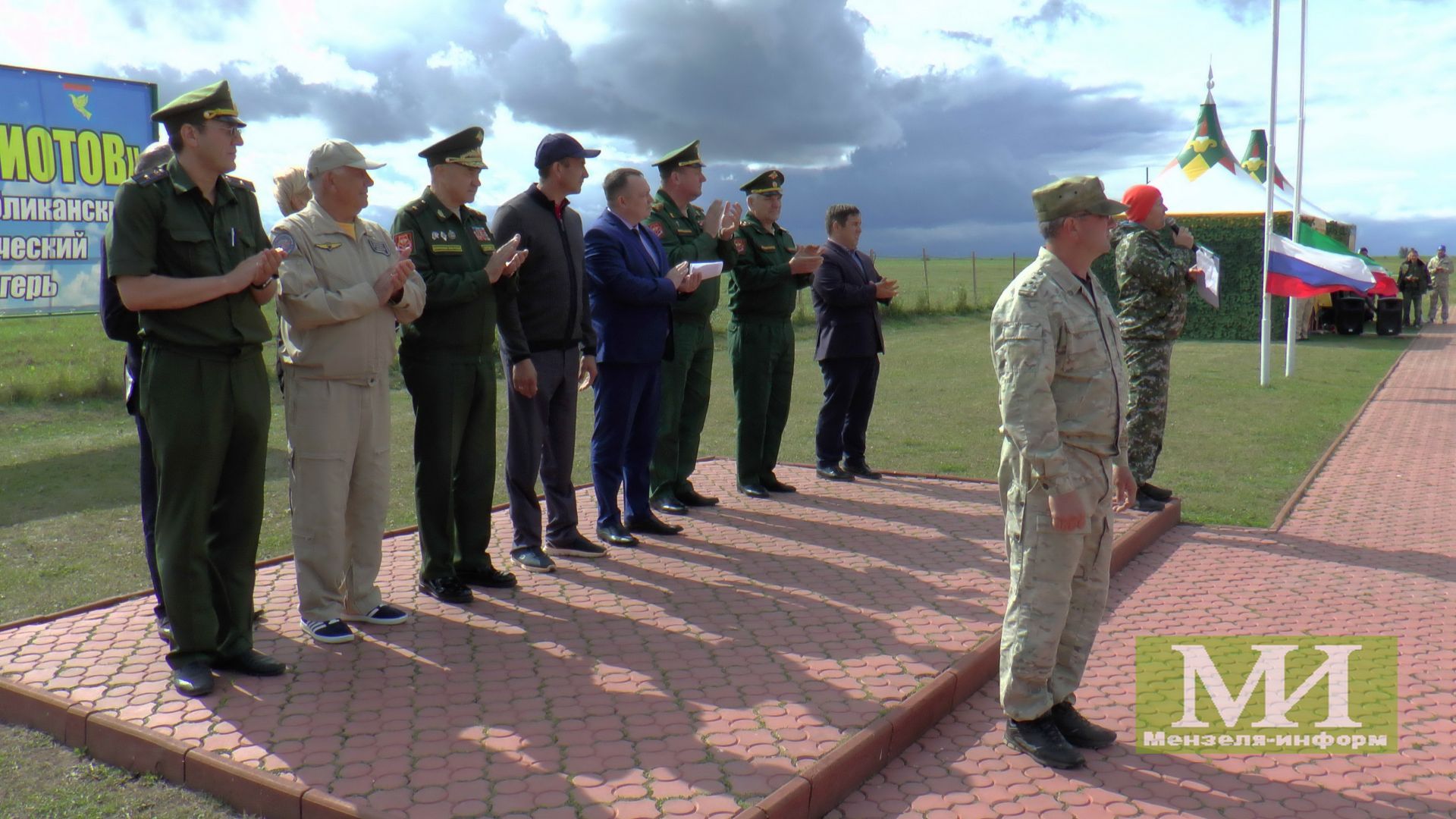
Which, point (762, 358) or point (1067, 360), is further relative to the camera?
point (762, 358)

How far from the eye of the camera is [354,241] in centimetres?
491

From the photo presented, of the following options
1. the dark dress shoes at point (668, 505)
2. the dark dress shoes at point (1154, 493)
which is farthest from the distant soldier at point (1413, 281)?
the dark dress shoes at point (668, 505)

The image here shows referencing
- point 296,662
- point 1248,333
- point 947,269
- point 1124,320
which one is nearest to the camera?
point 296,662

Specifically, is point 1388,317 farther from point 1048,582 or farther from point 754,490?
point 1048,582

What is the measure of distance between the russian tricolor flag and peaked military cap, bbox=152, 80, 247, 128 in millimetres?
14586

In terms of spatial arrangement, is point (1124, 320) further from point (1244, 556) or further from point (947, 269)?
point (947, 269)

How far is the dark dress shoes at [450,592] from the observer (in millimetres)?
5613

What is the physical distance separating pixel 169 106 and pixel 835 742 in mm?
3349

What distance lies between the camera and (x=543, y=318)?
6145 mm

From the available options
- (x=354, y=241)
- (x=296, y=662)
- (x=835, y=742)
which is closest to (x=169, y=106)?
(x=354, y=241)

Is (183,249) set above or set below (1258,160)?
below

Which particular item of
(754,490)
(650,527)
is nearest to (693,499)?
(754,490)

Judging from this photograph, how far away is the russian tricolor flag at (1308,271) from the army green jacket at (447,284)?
13217 mm

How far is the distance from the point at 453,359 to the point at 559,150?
136 cm
